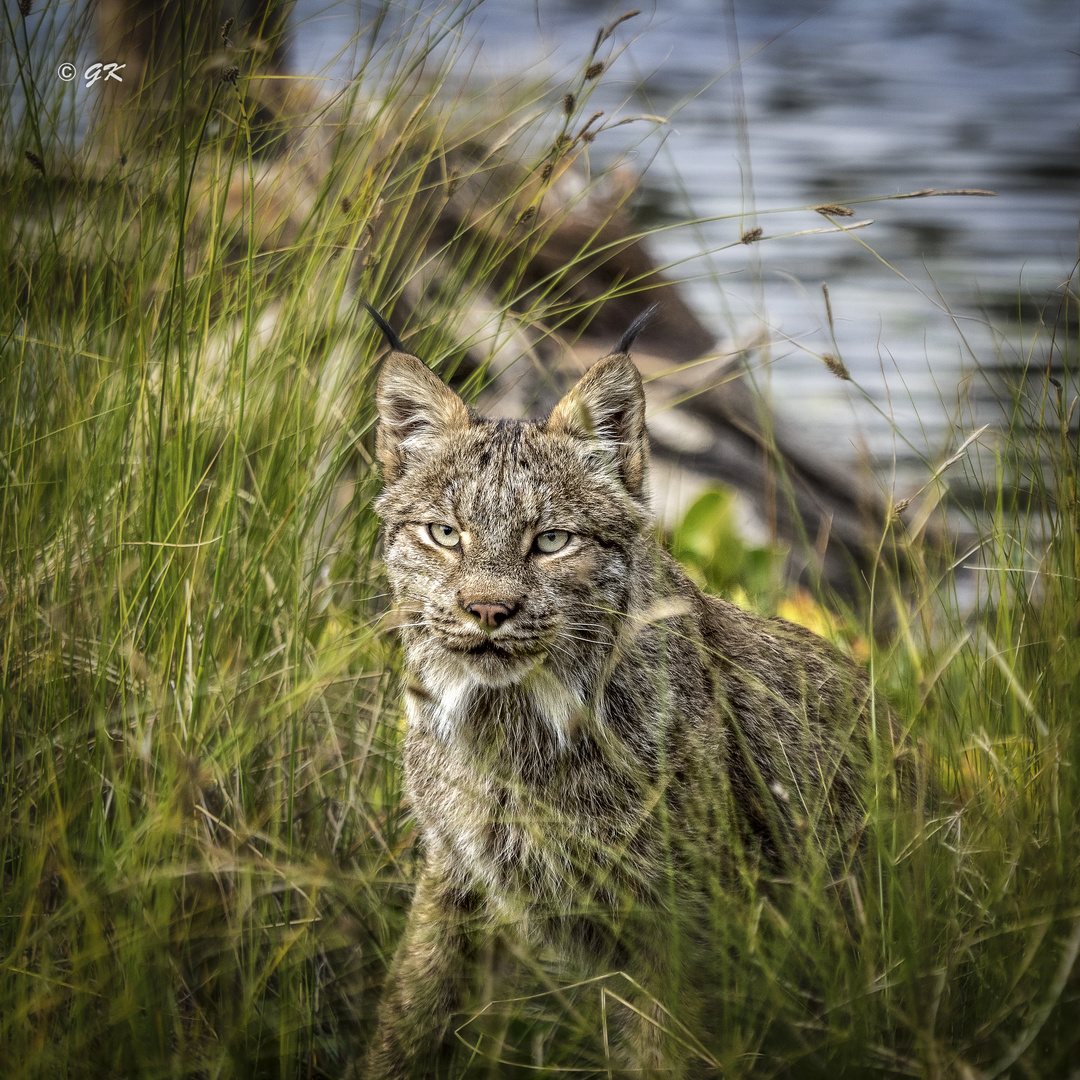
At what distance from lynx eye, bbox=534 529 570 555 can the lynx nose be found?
31 centimetres

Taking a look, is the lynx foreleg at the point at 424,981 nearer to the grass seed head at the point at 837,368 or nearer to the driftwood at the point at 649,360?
the grass seed head at the point at 837,368

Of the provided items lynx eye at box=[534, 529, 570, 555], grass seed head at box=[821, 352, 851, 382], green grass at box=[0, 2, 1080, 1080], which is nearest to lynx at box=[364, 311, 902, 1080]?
lynx eye at box=[534, 529, 570, 555]

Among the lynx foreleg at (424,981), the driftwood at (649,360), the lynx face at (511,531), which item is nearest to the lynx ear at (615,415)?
the lynx face at (511,531)

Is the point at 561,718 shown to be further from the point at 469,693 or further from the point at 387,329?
the point at 387,329

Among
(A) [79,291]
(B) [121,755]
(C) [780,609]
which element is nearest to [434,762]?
(B) [121,755]

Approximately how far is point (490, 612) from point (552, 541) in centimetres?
38

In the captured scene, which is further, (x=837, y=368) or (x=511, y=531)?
(x=511, y=531)

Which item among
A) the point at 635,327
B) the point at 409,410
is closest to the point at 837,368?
the point at 635,327

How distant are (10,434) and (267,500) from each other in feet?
2.42

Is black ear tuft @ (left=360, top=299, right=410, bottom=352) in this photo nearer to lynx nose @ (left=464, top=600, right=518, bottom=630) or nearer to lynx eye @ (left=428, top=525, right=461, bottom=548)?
lynx eye @ (left=428, top=525, right=461, bottom=548)

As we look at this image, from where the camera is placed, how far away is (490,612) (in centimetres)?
266

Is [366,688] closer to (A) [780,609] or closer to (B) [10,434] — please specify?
(B) [10,434]

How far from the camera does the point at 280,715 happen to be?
2.90m

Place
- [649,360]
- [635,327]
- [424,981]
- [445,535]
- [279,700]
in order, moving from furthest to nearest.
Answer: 1. [649,360]
2. [445,535]
3. [424,981]
4. [635,327]
5. [279,700]
